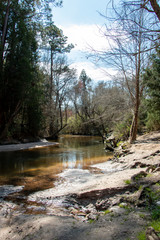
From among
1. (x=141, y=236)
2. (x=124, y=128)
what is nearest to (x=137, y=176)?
(x=141, y=236)

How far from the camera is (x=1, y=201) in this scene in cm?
419

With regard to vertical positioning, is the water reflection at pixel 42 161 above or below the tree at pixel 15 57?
below

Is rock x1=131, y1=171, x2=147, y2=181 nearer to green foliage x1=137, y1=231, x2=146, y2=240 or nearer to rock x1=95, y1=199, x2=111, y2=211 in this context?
rock x1=95, y1=199, x2=111, y2=211

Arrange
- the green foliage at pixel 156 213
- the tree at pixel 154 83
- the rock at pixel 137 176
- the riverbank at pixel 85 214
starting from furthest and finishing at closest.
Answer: the tree at pixel 154 83, the rock at pixel 137 176, the green foliage at pixel 156 213, the riverbank at pixel 85 214

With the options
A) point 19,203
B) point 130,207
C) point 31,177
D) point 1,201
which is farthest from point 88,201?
point 31,177

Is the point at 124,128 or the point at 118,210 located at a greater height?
the point at 124,128

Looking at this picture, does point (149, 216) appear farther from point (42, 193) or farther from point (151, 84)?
point (151, 84)

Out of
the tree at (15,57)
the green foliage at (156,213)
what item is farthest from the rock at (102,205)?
the tree at (15,57)

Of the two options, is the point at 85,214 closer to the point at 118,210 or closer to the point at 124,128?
the point at 118,210

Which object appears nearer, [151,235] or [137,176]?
[151,235]

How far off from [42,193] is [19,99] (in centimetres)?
1346

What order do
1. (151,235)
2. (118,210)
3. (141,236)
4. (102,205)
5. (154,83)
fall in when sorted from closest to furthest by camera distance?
1. (151,235)
2. (141,236)
3. (118,210)
4. (102,205)
5. (154,83)

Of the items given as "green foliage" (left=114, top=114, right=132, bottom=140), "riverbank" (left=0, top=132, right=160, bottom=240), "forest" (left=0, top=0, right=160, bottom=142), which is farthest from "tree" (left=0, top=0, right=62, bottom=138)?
"riverbank" (left=0, top=132, right=160, bottom=240)

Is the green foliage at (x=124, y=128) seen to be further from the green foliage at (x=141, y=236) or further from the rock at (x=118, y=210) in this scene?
the green foliage at (x=141, y=236)
